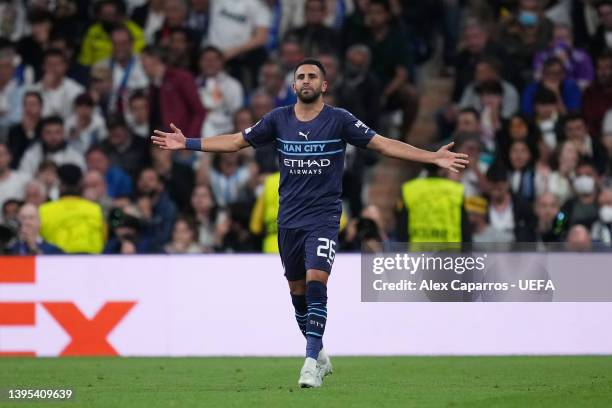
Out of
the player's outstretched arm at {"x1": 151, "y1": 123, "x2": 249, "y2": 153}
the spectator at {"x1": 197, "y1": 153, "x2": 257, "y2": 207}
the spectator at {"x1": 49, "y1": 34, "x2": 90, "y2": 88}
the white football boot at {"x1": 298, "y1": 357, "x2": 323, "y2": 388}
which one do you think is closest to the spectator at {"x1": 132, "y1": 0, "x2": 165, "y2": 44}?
the spectator at {"x1": 49, "y1": 34, "x2": 90, "y2": 88}

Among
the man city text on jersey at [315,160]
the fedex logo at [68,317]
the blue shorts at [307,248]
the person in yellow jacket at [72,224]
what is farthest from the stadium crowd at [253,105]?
the man city text on jersey at [315,160]

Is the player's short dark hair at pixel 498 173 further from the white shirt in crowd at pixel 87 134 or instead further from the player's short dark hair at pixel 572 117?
the white shirt in crowd at pixel 87 134

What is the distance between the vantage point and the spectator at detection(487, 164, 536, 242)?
16734mm

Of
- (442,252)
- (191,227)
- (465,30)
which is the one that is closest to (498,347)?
(442,252)

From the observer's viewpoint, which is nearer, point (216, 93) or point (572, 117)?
point (572, 117)

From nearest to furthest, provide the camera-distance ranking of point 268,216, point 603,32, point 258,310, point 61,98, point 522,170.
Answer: point 258,310 → point 268,216 → point 522,170 → point 603,32 → point 61,98

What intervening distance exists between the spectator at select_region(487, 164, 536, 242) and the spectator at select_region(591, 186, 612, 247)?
0.71 m

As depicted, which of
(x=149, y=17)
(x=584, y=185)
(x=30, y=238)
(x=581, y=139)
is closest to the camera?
(x=30, y=238)

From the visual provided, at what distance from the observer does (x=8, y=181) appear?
18188mm

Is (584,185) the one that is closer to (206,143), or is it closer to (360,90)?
(360,90)

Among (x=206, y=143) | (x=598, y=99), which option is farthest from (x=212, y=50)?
(x=206, y=143)

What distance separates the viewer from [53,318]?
15172 mm

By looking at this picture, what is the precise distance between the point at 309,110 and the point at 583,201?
6606 millimetres

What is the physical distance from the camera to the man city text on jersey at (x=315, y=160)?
10.9 meters
